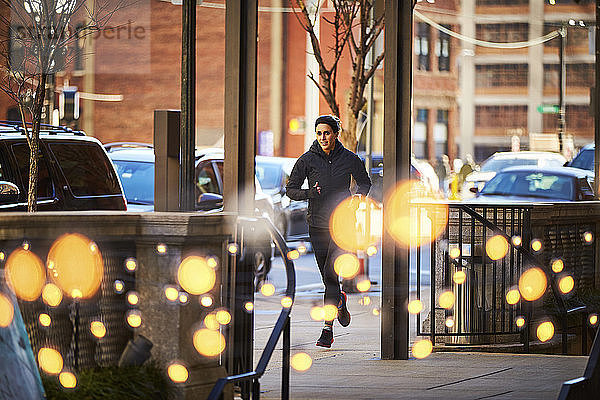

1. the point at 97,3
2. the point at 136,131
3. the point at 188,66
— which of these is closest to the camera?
the point at 188,66

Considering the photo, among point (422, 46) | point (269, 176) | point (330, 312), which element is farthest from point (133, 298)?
point (422, 46)

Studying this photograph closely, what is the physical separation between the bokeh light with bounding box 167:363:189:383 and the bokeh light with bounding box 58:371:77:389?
54cm

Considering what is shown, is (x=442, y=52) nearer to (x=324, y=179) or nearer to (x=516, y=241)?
(x=516, y=241)

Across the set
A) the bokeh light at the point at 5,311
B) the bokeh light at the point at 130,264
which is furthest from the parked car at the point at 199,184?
the bokeh light at the point at 5,311

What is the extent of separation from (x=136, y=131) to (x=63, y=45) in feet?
27.5

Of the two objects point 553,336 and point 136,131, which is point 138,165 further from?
point 553,336

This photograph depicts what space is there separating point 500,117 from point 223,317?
63781 millimetres

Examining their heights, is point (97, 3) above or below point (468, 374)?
above

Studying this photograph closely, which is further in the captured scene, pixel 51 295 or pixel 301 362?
pixel 301 362

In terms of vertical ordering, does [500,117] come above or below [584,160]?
above

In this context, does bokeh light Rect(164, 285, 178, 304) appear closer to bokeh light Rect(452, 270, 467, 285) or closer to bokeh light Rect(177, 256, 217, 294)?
bokeh light Rect(177, 256, 217, 294)

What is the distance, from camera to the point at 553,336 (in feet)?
34.8

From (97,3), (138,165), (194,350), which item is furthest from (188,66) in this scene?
(138,165)

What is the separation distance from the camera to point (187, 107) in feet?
25.0
